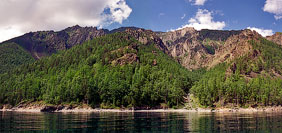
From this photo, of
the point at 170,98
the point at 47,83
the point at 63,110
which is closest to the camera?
the point at 63,110

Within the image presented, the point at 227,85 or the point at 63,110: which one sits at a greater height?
the point at 227,85

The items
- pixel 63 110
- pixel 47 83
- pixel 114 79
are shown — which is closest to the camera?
pixel 63 110

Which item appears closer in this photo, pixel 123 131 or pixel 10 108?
pixel 123 131

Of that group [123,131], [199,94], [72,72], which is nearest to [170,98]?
[199,94]

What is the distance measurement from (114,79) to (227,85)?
253ft

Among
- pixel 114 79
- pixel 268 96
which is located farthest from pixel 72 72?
pixel 268 96

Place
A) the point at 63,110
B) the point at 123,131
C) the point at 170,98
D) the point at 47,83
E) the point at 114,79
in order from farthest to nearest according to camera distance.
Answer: the point at 47,83 < the point at 114,79 < the point at 170,98 < the point at 63,110 < the point at 123,131

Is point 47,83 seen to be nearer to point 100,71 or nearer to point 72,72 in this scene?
point 72,72

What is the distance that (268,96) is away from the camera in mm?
154125

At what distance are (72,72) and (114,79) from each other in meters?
50.7

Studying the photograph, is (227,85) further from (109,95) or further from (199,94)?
(109,95)

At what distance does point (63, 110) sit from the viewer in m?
146

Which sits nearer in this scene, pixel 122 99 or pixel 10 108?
pixel 122 99

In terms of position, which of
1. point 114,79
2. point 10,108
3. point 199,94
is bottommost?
point 10,108
